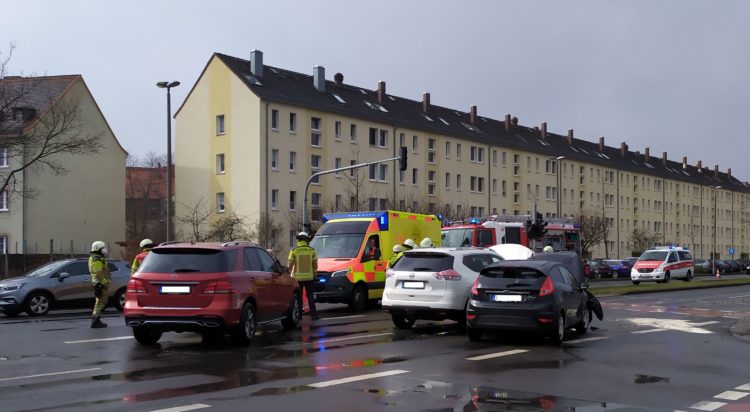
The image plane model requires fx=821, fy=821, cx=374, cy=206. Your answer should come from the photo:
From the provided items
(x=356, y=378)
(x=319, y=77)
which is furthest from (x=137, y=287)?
(x=319, y=77)

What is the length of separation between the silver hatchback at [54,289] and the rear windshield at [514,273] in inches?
462

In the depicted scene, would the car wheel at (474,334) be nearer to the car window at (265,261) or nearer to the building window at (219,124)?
the car window at (265,261)

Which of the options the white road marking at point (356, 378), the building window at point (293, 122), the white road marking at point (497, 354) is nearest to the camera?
the white road marking at point (356, 378)

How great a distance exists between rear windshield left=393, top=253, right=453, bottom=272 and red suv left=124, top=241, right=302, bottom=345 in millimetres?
3557

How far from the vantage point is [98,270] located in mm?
16375

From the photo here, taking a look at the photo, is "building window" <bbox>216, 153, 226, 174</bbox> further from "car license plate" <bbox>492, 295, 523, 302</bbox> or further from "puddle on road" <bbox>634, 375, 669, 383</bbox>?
"puddle on road" <bbox>634, 375, 669, 383</bbox>

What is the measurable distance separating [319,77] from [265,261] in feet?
178

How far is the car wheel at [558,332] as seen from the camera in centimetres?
1348

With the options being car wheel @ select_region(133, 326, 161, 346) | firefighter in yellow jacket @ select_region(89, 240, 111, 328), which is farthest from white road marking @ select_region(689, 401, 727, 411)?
firefighter in yellow jacket @ select_region(89, 240, 111, 328)

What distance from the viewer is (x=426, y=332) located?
15836mm

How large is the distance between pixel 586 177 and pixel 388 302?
85.3 meters

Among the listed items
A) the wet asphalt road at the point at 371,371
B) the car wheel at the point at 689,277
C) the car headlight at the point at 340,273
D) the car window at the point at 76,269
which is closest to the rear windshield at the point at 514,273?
the wet asphalt road at the point at 371,371

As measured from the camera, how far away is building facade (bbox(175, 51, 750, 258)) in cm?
5978

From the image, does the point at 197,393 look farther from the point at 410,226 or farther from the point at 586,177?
the point at 586,177
